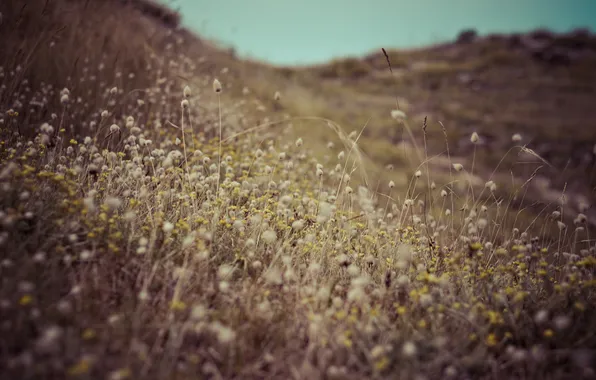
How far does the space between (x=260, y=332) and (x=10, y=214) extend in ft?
5.35

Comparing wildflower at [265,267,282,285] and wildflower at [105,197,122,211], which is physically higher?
wildflower at [105,197,122,211]

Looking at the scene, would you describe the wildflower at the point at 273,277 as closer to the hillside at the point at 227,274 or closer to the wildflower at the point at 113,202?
the hillside at the point at 227,274

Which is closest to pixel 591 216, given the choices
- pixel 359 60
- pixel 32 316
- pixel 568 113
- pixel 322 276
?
pixel 568 113

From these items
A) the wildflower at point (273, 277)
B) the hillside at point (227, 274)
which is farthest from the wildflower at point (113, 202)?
the wildflower at point (273, 277)

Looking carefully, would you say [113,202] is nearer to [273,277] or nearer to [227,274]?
→ [227,274]

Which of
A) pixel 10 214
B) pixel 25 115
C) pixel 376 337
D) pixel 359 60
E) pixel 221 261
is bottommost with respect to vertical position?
pixel 376 337

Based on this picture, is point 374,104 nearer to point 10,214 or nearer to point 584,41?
point 10,214

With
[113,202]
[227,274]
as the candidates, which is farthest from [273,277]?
[113,202]

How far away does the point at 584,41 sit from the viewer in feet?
79.3

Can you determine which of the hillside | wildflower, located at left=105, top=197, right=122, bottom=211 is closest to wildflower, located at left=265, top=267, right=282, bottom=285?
the hillside

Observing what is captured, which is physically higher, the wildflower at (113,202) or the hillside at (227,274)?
the wildflower at (113,202)

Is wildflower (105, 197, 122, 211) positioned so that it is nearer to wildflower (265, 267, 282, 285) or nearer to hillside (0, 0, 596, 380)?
hillside (0, 0, 596, 380)

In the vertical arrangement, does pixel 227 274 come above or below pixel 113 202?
below

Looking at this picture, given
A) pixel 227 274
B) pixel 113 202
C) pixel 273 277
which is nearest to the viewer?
pixel 273 277
